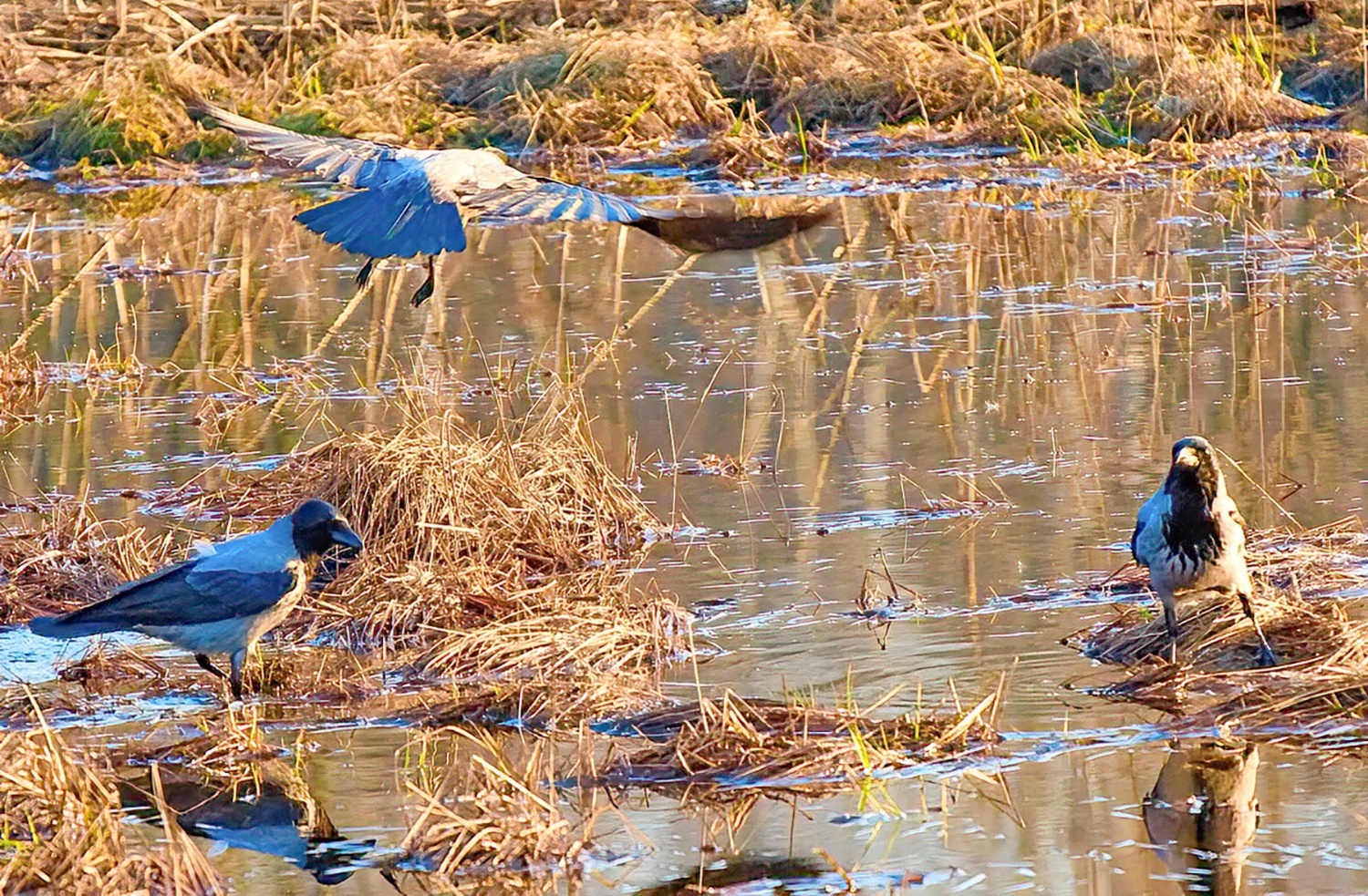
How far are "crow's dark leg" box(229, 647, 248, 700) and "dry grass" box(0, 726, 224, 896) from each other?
973 millimetres

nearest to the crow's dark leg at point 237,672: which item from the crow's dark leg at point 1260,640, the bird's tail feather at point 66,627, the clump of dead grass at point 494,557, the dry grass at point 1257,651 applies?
the bird's tail feather at point 66,627

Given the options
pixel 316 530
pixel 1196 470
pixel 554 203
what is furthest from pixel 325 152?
pixel 1196 470

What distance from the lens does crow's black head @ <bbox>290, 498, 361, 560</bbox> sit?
6.33 metres

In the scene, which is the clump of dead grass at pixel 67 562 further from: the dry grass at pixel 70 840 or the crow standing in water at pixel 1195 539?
the crow standing in water at pixel 1195 539

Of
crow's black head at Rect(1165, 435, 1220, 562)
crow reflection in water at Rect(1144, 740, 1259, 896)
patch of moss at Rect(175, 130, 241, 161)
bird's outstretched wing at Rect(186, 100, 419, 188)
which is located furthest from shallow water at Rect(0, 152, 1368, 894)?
patch of moss at Rect(175, 130, 241, 161)

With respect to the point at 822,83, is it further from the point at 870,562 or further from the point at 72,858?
the point at 72,858

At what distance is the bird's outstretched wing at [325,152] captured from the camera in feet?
27.5

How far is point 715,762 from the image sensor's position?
17.4ft

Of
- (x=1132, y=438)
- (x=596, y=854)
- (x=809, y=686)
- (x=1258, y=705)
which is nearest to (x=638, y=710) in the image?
(x=809, y=686)

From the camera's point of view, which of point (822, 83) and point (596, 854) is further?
point (822, 83)

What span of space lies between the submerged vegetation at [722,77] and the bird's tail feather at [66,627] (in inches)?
530

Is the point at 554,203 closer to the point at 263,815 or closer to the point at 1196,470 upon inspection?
the point at 1196,470

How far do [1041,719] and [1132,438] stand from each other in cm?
364

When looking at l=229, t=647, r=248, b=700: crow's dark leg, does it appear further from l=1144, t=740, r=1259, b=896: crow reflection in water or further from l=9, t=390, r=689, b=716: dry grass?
l=1144, t=740, r=1259, b=896: crow reflection in water
